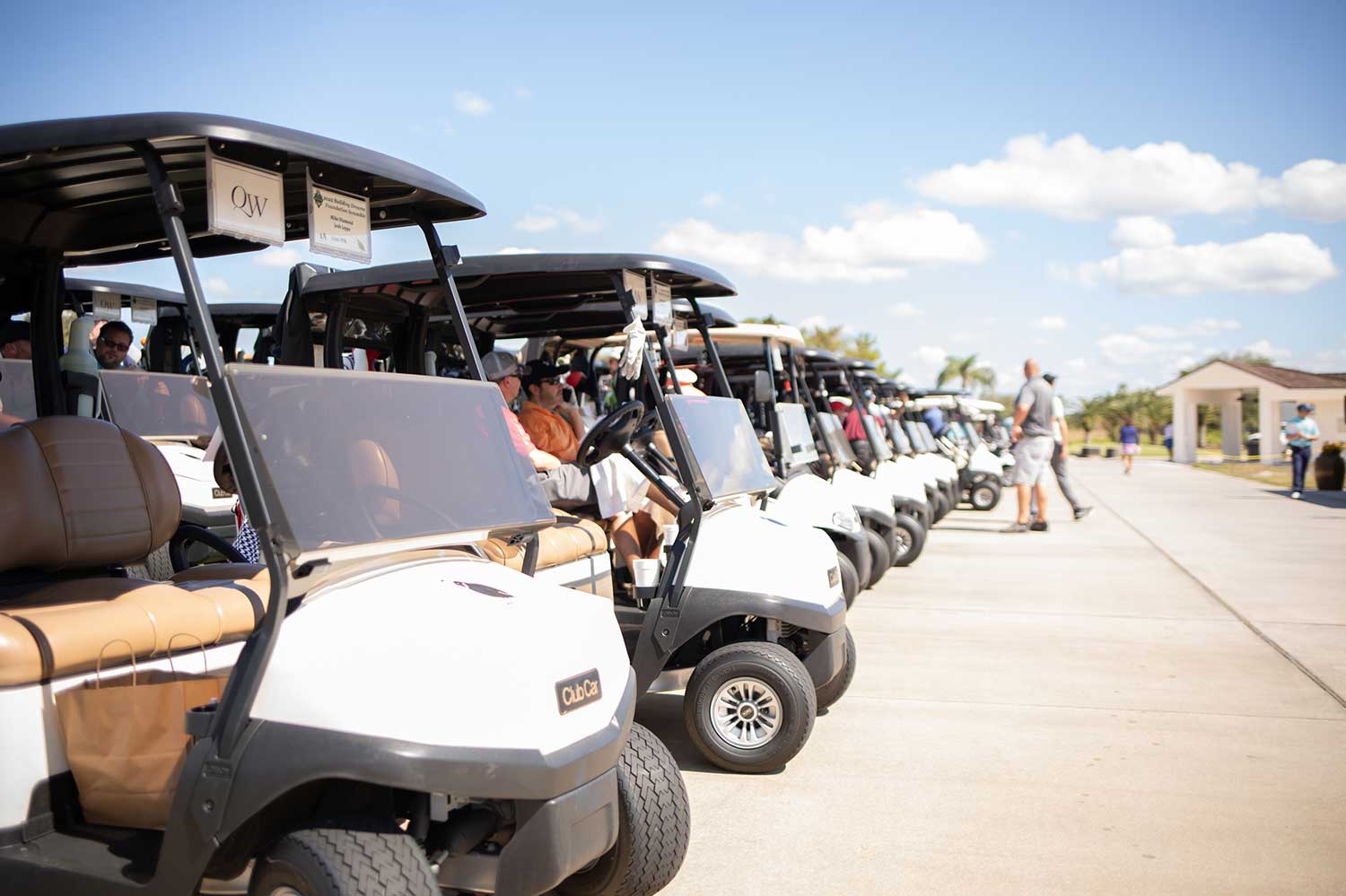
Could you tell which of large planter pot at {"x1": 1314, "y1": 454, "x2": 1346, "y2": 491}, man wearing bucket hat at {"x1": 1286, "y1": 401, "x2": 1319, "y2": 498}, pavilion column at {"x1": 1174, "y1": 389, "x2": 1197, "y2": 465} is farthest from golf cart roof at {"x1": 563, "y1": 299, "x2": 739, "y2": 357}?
pavilion column at {"x1": 1174, "y1": 389, "x2": 1197, "y2": 465}

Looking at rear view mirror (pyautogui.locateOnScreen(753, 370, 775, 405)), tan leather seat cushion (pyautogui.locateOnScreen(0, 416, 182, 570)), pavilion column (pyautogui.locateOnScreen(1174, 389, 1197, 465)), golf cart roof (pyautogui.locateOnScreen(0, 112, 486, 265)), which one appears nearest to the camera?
golf cart roof (pyautogui.locateOnScreen(0, 112, 486, 265))

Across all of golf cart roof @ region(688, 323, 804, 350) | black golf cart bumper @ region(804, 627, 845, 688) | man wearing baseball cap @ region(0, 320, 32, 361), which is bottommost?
black golf cart bumper @ region(804, 627, 845, 688)

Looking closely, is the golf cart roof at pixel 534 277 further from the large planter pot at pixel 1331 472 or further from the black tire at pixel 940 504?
the large planter pot at pixel 1331 472

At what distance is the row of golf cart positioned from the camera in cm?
226

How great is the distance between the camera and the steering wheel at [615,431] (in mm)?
4684

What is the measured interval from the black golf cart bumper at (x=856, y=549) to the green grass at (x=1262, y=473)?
1893 centimetres

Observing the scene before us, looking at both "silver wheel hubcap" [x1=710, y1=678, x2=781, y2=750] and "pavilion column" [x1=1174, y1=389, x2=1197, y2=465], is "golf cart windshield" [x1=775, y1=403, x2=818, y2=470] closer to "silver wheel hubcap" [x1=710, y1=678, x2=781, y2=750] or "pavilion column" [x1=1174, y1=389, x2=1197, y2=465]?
"silver wheel hubcap" [x1=710, y1=678, x2=781, y2=750]

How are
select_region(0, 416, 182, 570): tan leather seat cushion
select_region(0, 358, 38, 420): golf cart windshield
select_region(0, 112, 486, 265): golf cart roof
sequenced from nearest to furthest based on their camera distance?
select_region(0, 112, 486, 265): golf cart roof < select_region(0, 416, 182, 570): tan leather seat cushion < select_region(0, 358, 38, 420): golf cart windshield

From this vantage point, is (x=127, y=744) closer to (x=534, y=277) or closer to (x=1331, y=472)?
(x=534, y=277)

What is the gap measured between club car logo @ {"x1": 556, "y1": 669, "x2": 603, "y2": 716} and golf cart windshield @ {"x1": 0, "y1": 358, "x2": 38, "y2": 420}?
4107 millimetres

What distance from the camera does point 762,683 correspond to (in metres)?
4.40

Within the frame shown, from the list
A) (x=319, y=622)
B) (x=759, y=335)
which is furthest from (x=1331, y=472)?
(x=319, y=622)

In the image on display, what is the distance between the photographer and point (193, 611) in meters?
2.89

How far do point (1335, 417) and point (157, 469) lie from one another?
45591 mm
